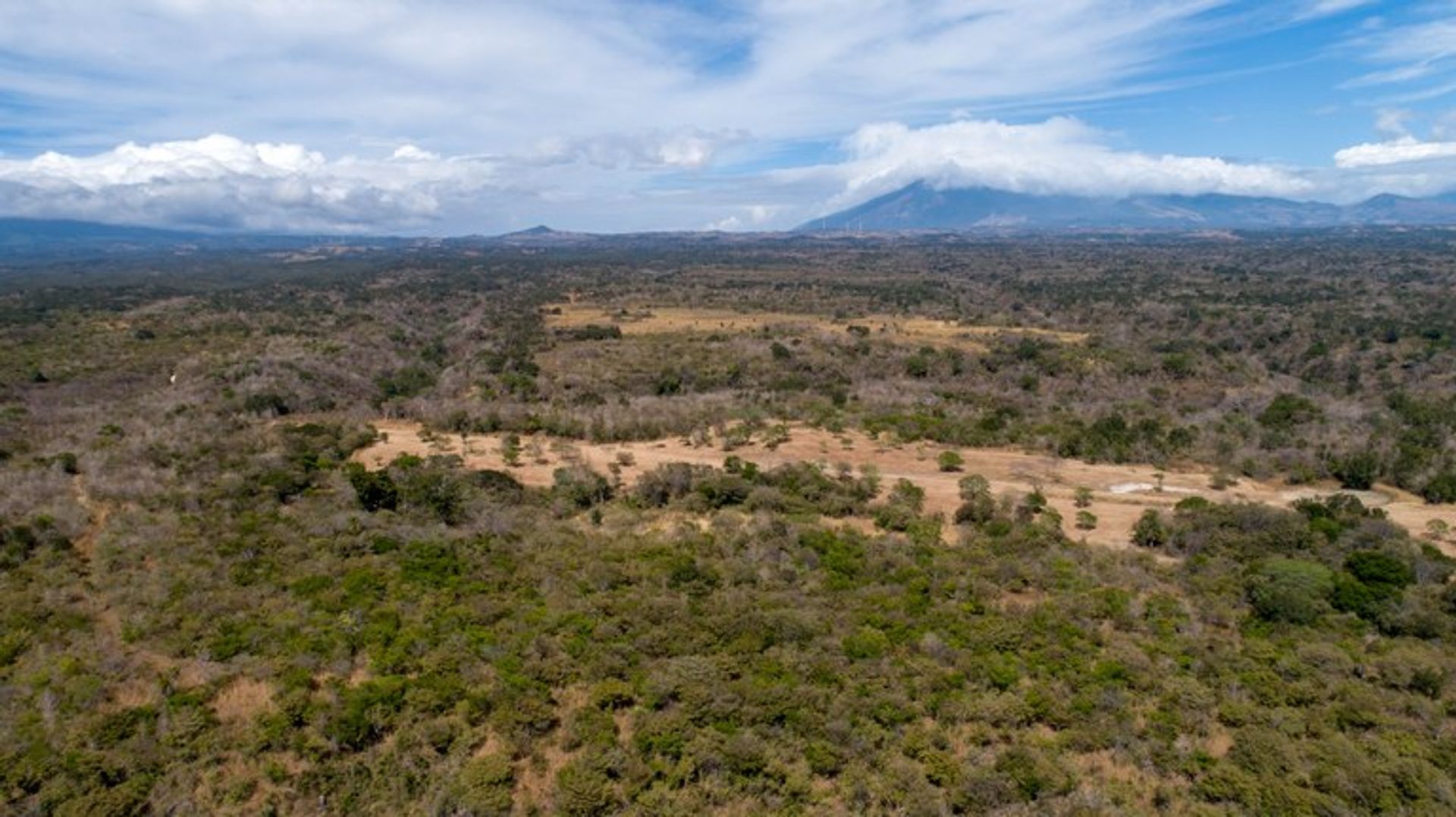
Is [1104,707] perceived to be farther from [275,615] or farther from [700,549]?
[275,615]

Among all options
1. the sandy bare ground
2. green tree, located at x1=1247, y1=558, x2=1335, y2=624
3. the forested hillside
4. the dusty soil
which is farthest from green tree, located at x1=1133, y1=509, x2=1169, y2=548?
the dusty soil

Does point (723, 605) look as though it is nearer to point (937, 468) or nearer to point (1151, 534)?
point (1151, 534)

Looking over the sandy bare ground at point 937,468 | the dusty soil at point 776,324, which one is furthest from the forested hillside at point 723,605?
the dusty soil at point 776,324

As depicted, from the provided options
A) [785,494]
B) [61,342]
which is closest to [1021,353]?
[785,494]

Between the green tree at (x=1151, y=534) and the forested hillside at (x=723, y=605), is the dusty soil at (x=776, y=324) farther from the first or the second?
the green tree at (x=1151, y=534)

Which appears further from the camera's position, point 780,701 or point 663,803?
point 780,701

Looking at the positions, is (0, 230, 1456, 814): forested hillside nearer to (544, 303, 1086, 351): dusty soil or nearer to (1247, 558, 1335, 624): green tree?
(1247, 558, 1335, 624): green tree
